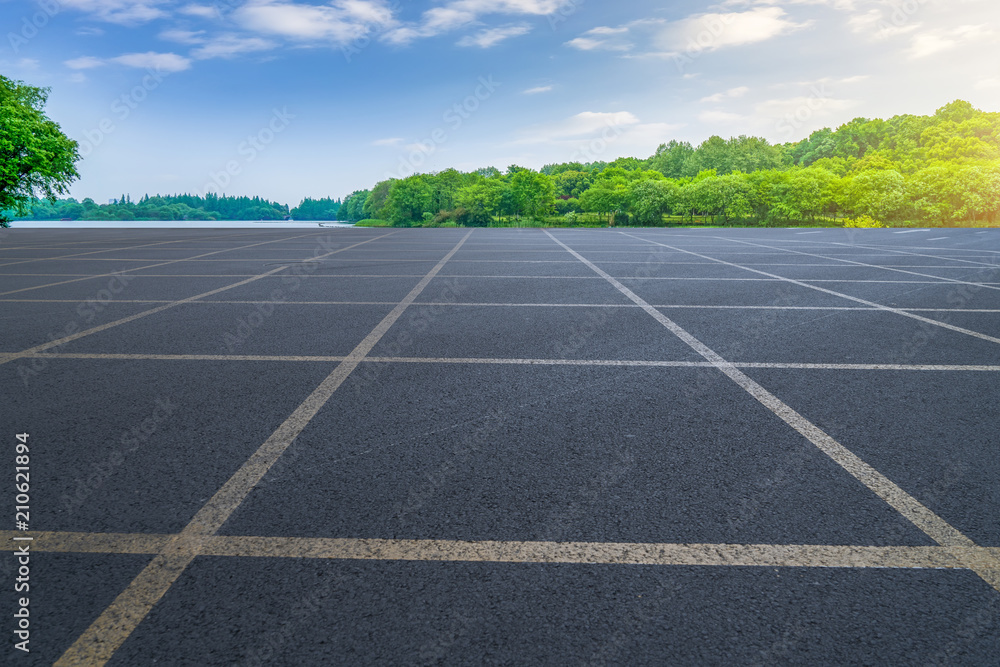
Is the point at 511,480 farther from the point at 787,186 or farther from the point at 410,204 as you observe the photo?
the point at 410,204

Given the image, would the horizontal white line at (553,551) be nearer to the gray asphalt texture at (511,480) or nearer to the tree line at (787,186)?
the gray asphalt texture at (511,480)

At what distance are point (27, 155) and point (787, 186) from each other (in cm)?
7797

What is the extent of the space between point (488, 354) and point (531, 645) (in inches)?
166

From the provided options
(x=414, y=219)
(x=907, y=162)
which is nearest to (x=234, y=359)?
(x=907, y=162)

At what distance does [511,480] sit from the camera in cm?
328

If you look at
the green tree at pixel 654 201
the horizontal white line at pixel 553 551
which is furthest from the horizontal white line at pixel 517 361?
the green tree at pixel 654 201

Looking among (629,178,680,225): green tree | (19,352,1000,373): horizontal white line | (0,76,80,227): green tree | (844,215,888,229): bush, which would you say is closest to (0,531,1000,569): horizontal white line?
(19,352,1000,373): horizontal white line

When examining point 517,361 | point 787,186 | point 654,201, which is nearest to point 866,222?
point 787,186

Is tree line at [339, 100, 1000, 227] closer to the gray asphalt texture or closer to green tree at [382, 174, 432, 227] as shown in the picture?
green tree at [382, 174, 432, 227]

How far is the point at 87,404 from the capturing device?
4582mm

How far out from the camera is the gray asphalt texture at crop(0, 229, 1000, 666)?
2.12 metres

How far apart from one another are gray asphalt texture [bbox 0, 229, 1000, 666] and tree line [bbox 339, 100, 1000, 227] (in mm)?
72661

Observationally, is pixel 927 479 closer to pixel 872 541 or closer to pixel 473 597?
pixel 872 541

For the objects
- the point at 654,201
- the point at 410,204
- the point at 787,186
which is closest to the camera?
the point at 787,186
